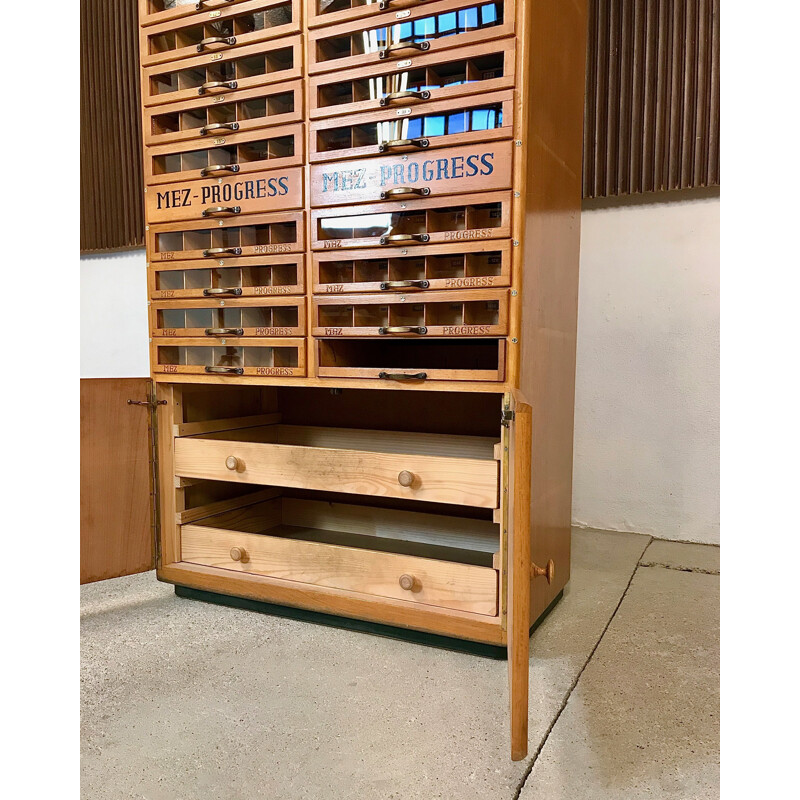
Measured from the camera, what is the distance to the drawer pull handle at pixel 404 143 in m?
1.73

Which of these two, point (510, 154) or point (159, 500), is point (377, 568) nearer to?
point (159, 500)

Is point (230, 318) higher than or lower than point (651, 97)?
lower

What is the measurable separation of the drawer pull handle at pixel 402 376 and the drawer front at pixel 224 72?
2.98ft

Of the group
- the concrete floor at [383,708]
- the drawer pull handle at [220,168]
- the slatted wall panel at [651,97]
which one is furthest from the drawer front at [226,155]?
the slatted wall panel at [651,97]

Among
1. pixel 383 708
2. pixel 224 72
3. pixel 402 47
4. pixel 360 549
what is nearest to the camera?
pixel 383 708

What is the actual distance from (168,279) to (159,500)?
0.76 m

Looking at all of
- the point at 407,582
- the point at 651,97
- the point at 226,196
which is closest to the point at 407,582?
the point at 407,582

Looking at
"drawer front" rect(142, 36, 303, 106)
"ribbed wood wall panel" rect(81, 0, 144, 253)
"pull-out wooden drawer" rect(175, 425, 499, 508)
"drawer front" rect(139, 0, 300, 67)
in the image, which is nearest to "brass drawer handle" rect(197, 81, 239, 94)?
"drawer front" rect(142, 36, 303, 106)

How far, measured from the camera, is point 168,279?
2.21 meters

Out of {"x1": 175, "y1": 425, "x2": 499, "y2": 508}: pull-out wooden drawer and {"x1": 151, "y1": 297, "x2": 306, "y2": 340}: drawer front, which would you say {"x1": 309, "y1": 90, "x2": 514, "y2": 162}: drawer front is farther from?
{"x1": 175, "y1": 425, "x2": 499, "y2": 508}: pull-out wooden drawer

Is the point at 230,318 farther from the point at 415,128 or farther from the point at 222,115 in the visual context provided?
the point at 415,128

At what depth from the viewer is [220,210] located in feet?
6.72

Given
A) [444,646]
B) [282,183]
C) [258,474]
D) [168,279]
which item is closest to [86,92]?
[168,279]

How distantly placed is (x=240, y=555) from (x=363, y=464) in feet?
1.87
